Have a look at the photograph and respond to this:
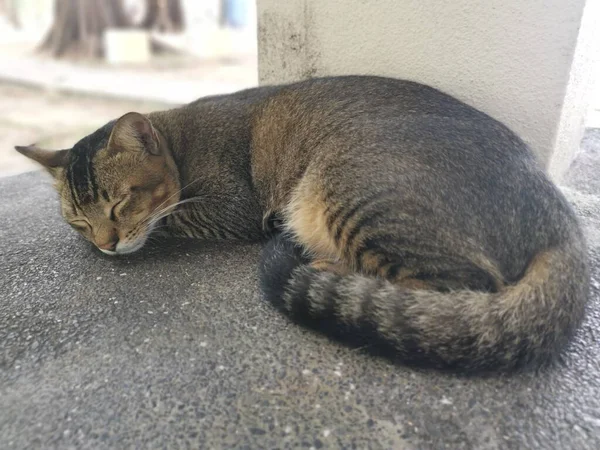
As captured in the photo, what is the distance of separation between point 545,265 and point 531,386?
36cm

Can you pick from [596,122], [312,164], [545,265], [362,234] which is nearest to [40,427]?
[362,234]

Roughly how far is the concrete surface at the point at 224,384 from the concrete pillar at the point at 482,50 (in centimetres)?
67

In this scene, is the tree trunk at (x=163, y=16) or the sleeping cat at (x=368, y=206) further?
the tree trunk at (x=163, y=16)

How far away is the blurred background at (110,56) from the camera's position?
6531 millimetres

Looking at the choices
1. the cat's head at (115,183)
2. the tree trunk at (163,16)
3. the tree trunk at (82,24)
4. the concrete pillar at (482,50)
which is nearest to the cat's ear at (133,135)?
the cat's head at (115,183)

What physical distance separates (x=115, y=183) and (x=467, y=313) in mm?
1418

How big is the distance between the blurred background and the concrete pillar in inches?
160

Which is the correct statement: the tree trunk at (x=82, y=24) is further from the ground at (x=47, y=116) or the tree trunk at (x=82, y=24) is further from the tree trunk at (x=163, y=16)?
the ground at (x=47, y=116)

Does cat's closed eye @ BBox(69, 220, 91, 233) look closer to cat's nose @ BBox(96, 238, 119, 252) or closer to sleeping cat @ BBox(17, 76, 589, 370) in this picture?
sleeping cat @ BBox(17, 76, 589, 370)

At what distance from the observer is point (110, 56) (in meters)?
8.20

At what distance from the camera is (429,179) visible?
1573mm

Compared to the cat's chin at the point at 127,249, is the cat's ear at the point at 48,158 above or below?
above

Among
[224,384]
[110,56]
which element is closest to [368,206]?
[224,384]

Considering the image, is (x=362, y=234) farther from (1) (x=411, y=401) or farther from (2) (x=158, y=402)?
(2) (x=158, y=402)
